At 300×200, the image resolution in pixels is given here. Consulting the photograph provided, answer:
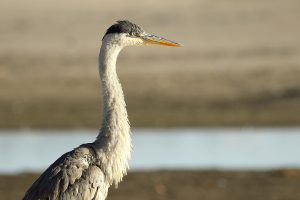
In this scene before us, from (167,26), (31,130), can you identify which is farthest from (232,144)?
(167,26)

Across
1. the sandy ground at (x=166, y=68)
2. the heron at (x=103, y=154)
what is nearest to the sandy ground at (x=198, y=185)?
the heron at (x=103, y=154)

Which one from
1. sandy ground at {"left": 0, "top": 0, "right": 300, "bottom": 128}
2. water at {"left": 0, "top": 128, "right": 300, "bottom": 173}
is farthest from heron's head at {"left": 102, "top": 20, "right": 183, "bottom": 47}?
sandy ground at {"left": 0, "top": 0, "right": 300, "bottom": 128}

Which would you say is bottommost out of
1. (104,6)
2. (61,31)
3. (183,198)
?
(183,198)

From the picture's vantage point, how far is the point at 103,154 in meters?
5.51

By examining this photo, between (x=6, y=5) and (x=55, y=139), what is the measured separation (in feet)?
75.3

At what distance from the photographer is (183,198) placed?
8500 mm

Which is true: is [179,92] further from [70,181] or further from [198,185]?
[70,181]

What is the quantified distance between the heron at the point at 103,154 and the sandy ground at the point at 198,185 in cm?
311

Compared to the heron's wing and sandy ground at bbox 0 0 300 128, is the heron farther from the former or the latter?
sandy ground at bbox 0 0 300 128

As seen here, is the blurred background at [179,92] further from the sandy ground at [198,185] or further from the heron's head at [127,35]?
the heron's head at [127,35]

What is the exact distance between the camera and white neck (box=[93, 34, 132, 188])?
5520 millimetres

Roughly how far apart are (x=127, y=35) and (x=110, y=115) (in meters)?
0.90

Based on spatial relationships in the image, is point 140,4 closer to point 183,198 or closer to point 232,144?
point 232,144

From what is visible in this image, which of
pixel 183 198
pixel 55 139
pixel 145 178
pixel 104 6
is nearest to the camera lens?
pixel 183 198
